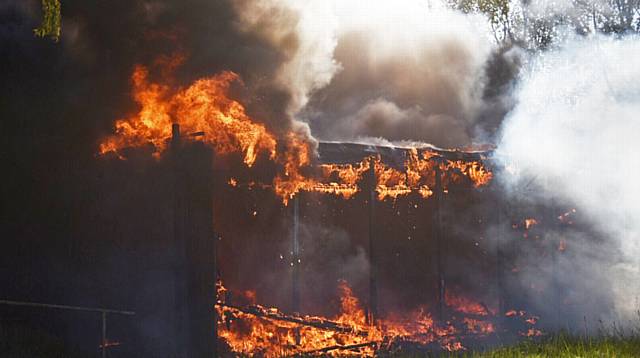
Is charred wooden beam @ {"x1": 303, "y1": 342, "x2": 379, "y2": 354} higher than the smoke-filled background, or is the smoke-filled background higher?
the smoke-filled background

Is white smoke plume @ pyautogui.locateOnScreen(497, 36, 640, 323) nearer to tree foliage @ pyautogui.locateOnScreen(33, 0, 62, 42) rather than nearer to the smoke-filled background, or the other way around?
the smoke-filled background

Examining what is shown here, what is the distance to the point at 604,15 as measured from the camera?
79.2 ft

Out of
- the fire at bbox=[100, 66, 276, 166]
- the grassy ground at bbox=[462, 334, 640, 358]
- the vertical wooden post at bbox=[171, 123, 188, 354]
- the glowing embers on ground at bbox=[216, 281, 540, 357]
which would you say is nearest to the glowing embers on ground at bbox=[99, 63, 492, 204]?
the fire at bbox=[100, 66, 276, 166]

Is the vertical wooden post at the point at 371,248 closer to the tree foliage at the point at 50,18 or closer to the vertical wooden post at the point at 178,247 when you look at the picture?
the vertical wooden post at the point at 178,247

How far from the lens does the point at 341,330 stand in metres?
8.98

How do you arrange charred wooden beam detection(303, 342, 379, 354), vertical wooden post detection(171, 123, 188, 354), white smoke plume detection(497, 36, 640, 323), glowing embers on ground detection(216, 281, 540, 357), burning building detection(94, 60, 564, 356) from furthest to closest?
white smoke plume detection(497, 36, 640, 323), glowing embers on ground detection(216, 281, 540, 357), charred wooden beam detection(303, 342, 379, 354), burning building detection(94, 60, 564, 356), vertical wooden post detection(171, 123, 188, 354)

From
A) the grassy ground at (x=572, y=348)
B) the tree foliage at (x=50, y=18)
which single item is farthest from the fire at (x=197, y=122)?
the grassy ground at (x=572, y=348)

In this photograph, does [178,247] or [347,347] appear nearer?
[178,247]

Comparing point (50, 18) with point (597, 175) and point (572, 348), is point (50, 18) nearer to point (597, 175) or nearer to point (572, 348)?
point (572, 348)

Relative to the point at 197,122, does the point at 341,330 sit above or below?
below

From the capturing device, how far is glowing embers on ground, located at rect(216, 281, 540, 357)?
368 inches

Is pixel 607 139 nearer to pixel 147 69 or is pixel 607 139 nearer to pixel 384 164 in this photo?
pixel 384 164

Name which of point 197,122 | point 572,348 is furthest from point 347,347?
point 197,122

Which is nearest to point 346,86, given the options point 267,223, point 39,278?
point 267,223
